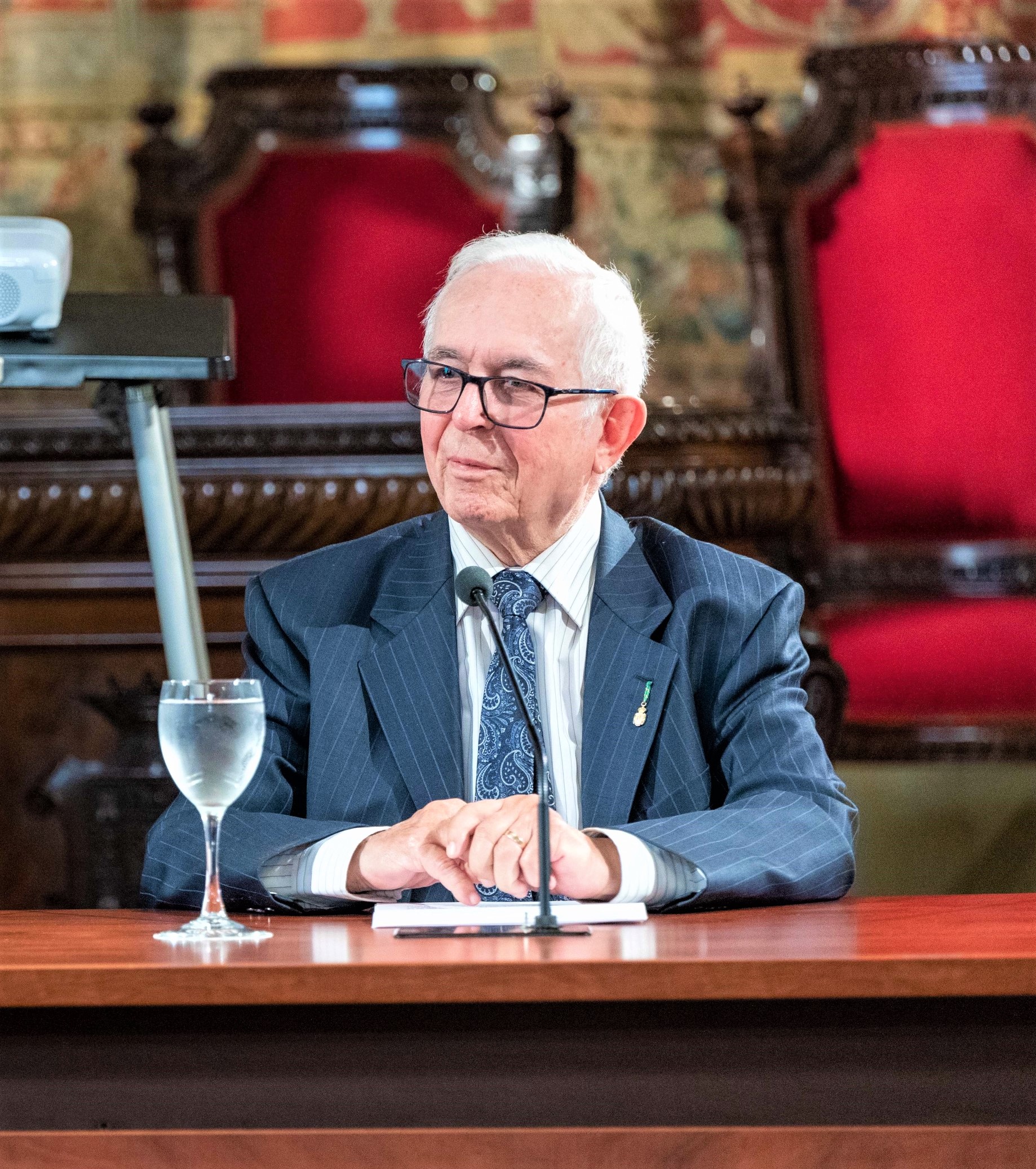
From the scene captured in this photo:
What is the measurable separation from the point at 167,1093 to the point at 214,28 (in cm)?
308

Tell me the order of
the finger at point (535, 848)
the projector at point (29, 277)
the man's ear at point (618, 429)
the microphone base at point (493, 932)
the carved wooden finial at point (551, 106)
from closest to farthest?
1. the microphone base at point (493, 932)
2. the finger at point (535, 848)
3. the man's ear at point (618, 429)
4. the projector at point (29, 277)
5. the carved wooden finial at point (551, 106)

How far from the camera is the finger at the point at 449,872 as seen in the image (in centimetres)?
126

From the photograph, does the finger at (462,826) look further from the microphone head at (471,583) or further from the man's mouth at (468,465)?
the man's mouth at (468,465)

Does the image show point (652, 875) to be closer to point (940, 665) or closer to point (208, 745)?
point (208, 745)

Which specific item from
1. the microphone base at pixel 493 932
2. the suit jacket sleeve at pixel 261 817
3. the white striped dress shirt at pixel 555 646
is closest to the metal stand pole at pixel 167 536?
the suit jacket sleeve at pixel 261 817

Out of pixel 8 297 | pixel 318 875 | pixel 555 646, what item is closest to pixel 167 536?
pixel 8 297

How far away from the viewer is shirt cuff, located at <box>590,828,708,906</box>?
126 cm

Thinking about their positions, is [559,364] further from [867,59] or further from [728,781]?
[867,59]

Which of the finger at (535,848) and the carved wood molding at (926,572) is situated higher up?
the carved wood molding at (926,572)

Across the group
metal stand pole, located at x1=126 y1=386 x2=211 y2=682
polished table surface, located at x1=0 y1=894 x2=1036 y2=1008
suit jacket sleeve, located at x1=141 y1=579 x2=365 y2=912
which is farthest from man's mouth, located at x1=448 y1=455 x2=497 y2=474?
polished table surface, located at x1=0 y1=894 x2=1036 y2=1008

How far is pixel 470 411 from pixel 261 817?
18.9 inches

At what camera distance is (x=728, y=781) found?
1598 mm

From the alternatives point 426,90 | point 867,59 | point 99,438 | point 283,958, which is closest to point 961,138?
point 867,59

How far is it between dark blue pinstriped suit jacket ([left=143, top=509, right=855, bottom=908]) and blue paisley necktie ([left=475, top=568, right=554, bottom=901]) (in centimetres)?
4
